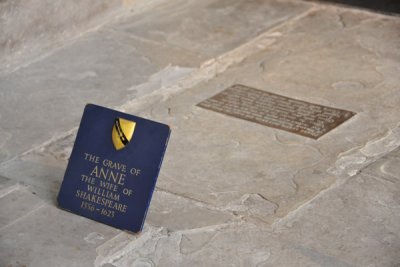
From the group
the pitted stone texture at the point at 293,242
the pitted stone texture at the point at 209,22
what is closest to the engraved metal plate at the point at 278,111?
the pitted stone texture at the point at 209,22

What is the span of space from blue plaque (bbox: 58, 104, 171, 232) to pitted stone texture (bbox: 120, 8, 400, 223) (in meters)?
0.39

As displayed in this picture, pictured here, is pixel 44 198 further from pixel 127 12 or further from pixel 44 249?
pixel 127 12

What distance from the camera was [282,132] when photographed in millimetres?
4297

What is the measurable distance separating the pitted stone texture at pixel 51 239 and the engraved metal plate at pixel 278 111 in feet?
3.80

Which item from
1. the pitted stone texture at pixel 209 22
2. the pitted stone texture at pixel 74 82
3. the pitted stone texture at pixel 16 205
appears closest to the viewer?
the pitted stone texture at pixel 16 205

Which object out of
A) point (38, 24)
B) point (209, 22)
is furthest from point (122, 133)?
point (209, 22)

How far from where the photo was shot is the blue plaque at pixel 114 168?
3439 mm

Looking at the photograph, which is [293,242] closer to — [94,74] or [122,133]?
[122,133]

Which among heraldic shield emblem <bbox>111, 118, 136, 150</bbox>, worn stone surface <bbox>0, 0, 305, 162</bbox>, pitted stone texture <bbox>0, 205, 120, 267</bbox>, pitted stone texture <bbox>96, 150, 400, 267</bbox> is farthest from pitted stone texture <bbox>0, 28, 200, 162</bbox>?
pitted stone texture <bbox>96, 150, 400, 267</bbox>

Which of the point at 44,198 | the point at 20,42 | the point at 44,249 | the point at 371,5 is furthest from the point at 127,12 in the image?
the point at 44,249

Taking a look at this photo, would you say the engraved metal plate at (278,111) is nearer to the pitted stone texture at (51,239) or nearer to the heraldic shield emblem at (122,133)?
the heraldic shield emblem at (122,133)

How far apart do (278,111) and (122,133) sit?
1181mm

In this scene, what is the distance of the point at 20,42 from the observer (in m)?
4.92

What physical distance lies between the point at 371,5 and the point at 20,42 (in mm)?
2119
